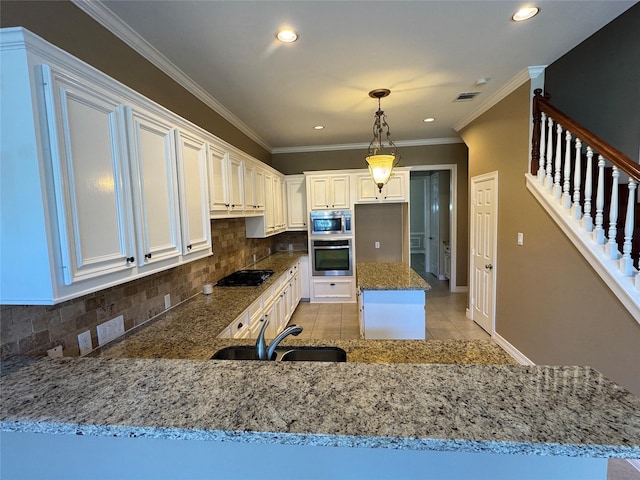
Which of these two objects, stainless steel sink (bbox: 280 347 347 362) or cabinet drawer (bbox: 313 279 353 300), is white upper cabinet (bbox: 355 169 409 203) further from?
stainless steel sink (bbox: 280 347 347 362)

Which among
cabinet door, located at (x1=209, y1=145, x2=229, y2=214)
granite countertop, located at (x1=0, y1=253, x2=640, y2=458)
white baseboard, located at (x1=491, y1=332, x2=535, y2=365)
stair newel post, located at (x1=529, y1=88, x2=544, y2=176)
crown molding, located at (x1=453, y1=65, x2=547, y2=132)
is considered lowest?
white baseboard, located at (x1=491, y1=332, x2=535, y2=365)

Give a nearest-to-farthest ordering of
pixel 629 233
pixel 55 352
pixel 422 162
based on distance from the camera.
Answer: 1. pixel 55 352
2. pixel 629 233
3. pixel 422 162

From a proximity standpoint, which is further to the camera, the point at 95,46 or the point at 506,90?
the point at 506,90

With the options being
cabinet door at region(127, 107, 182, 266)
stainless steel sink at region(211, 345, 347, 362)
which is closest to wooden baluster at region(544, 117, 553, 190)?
stainless steel sink at region(211, 345, 347, 362)

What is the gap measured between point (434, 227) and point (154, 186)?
668 centimetres

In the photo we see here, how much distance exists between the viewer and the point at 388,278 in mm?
3135

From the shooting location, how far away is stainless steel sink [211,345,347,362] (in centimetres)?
144

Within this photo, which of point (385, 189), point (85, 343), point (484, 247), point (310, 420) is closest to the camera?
point (310, 420)

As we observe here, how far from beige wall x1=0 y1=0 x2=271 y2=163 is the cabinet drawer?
3.23 meters

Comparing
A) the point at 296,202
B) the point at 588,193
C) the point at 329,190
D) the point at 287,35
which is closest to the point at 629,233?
the point at 588,193

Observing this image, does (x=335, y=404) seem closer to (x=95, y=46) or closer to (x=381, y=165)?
(x=95, y=46)

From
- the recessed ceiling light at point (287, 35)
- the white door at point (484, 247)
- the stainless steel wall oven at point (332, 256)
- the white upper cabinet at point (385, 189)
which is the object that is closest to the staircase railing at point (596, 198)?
the white door at point (484, 247)

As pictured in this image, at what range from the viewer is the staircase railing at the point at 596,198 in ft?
6.24

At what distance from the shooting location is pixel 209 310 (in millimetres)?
2283
